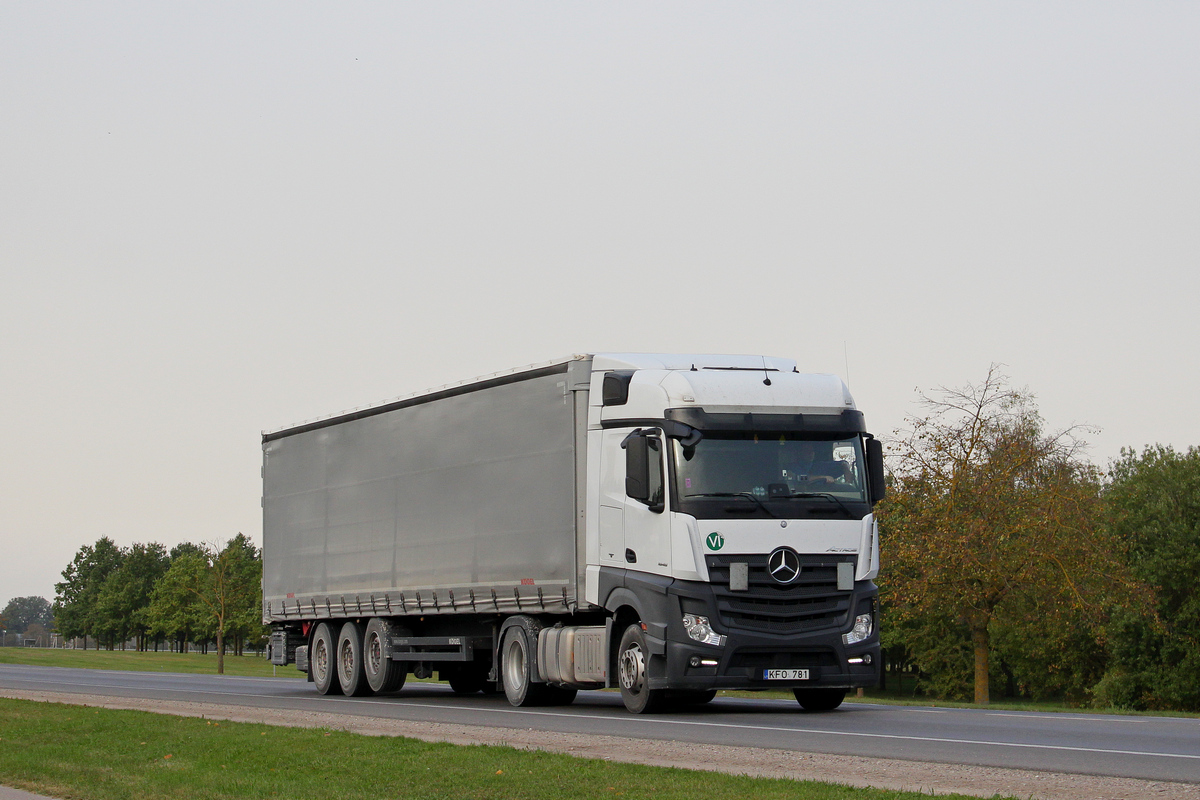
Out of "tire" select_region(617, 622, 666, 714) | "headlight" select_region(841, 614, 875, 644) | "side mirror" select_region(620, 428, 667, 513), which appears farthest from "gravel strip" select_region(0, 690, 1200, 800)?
"headlight" select_region(841, 614, 875, 644)

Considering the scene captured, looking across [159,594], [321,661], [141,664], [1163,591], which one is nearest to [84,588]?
[159,594]

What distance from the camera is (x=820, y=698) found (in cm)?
1802

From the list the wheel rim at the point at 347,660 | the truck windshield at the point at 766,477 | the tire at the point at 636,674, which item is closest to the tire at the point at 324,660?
the wheel rim at the point at 347,660

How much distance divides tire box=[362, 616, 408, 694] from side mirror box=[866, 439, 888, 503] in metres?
9.03

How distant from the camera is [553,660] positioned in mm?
18297

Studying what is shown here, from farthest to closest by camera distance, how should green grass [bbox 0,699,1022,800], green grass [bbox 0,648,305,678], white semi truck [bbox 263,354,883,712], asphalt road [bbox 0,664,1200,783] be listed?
green grass [bbox 0,648,305,678]
white semi truck [bbox 263,354,883,712]
asphalt road [bbox 0,664,1200,783]
green grass [bbox 0,699,1022,800]

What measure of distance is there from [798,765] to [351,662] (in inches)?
541

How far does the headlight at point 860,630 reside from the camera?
53.9 feet

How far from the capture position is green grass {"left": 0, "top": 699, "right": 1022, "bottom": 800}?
32.6ft

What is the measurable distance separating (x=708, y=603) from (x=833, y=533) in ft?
5.62

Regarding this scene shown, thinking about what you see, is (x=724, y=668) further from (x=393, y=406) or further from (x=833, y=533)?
(x=393, y=406)

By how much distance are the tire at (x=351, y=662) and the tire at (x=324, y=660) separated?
175 mm

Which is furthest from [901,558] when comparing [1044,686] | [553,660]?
[1044,686]

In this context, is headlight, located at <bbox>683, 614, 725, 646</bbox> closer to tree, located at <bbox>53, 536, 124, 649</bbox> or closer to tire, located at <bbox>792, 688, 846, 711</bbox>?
tire, located at <bbox>792, 688, 846, 711</bbox>
